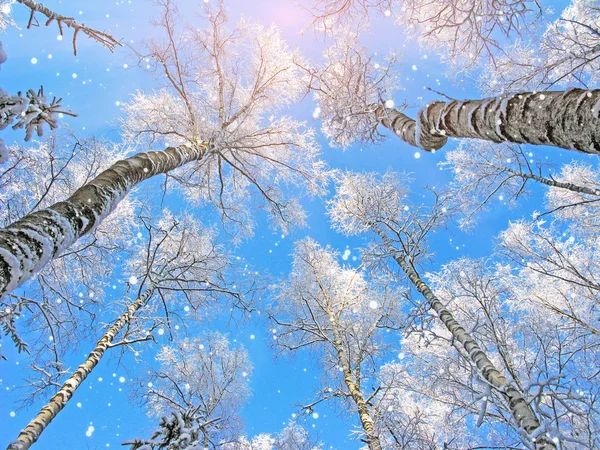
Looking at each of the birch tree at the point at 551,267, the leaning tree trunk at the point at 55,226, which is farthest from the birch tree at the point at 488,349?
the leaning tree trunk at the point at 55,226

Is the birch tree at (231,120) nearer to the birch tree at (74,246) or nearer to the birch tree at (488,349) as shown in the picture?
the birch tree at (74,246)

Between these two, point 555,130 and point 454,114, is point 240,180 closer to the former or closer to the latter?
point 454,114

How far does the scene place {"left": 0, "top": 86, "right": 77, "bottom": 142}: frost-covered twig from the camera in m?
1.81

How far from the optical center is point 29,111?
6.34ft

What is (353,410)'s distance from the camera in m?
Result: 8.13

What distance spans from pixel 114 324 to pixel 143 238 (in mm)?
3497

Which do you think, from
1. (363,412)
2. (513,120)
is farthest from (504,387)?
(363,412)

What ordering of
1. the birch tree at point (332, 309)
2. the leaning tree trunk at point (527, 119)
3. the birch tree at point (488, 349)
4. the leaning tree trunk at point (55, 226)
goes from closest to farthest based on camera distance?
the leaning tree trunk at point (55, 226), the leaning tree trunk at point (527, 119), the birch tree at point (488, 349), the birch tree at point (332, 309)

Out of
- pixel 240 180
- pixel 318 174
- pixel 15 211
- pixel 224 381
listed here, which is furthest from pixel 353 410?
pixel 15 211

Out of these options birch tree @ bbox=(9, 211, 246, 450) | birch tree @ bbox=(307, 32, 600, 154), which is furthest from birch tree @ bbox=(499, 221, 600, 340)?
birch tree @ bbox=(9, 211, 246, 450)

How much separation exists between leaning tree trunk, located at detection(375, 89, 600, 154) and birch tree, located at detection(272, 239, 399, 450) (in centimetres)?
566

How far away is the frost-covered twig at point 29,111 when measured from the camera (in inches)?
71.3

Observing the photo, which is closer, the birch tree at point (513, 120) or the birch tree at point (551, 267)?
the birch tree at point (513, 120)

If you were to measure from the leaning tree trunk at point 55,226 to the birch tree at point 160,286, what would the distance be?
2.78 metres
